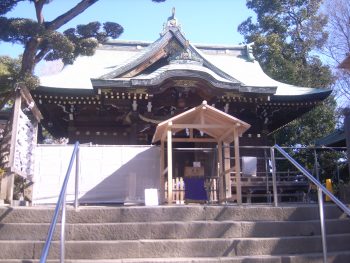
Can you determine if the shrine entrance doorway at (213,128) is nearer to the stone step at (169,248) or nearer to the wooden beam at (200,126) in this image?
the wooden beam at (200,126)

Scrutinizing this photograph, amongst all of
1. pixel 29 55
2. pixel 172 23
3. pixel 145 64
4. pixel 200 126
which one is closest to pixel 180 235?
pixel 200 126

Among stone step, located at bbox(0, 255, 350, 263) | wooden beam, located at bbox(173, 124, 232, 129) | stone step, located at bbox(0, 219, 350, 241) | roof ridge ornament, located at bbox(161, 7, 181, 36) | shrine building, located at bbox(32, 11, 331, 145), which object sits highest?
roof ridge ornament, located at bbox(161, 7, 181, 36)

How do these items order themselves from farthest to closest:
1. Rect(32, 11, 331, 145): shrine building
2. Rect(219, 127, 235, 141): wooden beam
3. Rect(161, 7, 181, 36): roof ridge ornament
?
Rect(161, 7, 181, 36): roof ridge ornament
Rect(32, 11, 331, 145): shrine building
Rect(219, 127, 235, 141): wooden beam

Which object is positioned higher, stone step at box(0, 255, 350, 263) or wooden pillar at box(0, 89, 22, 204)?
wooden pillar at box(0, 89, 22, 204)

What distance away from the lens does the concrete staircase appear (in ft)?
15.5

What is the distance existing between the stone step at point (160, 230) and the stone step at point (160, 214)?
20cm

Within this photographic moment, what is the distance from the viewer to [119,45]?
1738 cm

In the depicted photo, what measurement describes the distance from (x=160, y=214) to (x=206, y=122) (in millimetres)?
3235

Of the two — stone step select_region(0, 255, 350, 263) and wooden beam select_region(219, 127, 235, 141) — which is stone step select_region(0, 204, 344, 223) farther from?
wooden beam select_region(219, 127, 235, 141)

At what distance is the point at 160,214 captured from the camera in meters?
5.44

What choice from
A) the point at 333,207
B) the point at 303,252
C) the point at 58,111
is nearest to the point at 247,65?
the point at 58,111

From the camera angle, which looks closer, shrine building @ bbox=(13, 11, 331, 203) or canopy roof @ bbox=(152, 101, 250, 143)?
canopy roof @ bbox=(152, 101, 250, 143)

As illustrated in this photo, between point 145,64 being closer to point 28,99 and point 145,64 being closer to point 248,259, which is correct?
point 28,99

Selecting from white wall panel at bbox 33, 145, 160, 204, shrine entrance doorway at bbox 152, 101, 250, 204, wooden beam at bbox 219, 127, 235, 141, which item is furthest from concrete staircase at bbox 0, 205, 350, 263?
white wall panel at bbox 33, 145, 160, 204
